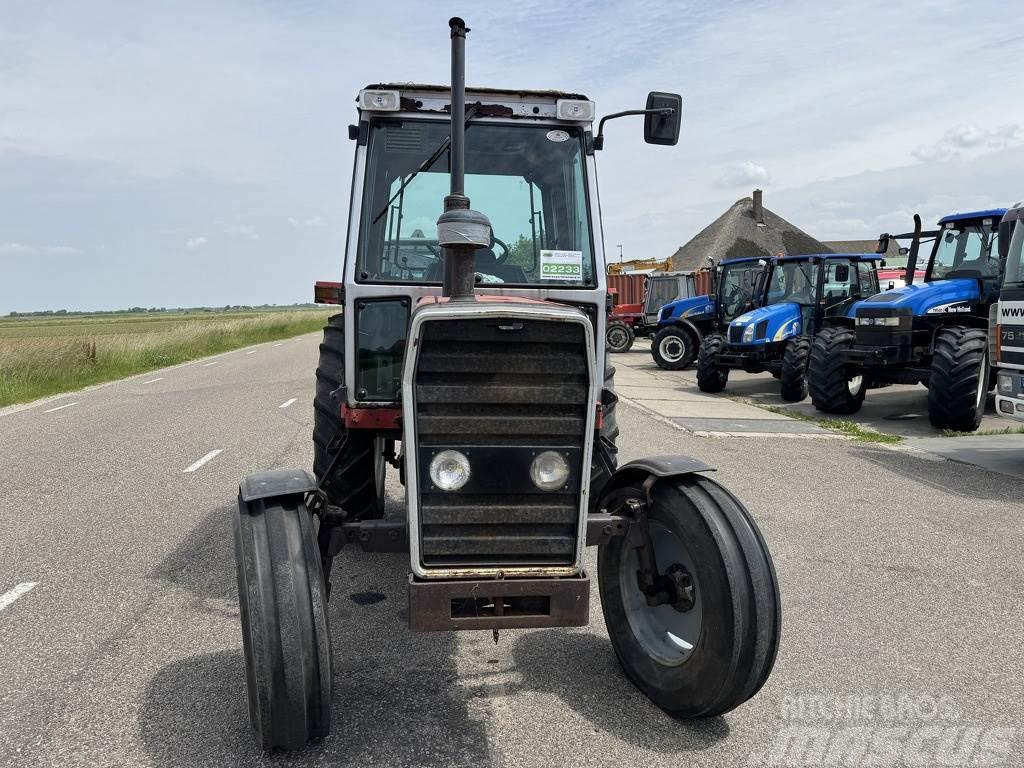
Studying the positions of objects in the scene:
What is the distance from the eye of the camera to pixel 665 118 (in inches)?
177

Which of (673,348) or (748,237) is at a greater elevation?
(748,237)

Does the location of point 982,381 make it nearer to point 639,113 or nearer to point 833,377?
point 833,377

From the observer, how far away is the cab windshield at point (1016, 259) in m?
8.60

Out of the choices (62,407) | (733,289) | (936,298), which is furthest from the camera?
(733,289)

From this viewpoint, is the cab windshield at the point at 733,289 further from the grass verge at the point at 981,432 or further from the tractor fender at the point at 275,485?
the tractor fender at the point at 275,485

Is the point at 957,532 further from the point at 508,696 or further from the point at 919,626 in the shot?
the point at 508,696

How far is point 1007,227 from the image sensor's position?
8781mm

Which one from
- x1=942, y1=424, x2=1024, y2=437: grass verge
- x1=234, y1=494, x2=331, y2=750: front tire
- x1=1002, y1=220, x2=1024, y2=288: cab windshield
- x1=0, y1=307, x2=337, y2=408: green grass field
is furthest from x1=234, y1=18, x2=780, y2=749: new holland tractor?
x1=0, y1=307, x2=337, y2=408: green grass field

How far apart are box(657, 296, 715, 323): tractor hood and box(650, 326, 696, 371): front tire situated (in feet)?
1.58

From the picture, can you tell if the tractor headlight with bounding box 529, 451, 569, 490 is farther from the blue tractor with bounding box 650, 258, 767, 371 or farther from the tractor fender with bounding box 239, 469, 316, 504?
the blue tractor with bounding box 650, 258, 767, 371

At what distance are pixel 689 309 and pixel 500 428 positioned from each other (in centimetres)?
1895

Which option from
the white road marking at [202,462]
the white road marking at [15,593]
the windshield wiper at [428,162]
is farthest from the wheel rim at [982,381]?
the white road marking at [15,593]

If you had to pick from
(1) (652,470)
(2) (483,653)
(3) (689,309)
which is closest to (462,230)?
(1) (652,470)

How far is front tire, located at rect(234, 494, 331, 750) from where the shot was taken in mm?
2896
